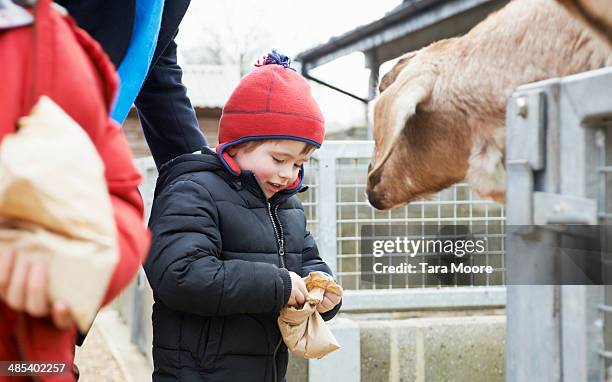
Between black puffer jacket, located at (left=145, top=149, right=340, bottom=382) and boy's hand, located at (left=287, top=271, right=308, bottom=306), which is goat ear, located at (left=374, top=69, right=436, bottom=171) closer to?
black puffer jacket, located at (left=145, top=149, right=340, bottom=382)

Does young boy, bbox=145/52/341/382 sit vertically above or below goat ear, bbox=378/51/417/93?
below

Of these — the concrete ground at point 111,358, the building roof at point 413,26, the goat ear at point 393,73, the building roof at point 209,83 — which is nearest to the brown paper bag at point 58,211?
the goat ear at point 393,73

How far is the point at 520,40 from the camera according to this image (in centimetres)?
136

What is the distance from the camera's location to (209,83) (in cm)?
975

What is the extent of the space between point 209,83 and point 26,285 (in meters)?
9.38

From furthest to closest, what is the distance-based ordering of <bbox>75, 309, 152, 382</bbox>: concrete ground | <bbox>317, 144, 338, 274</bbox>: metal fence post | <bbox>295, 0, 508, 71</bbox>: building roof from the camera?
<bbox>75, 309, 152, 382</bbox>: concrete ground
<bbox>317, 144, 338, 274</bbox>: metal fence post
<bbox>295, 0, 508, 71</bbox>: building roof

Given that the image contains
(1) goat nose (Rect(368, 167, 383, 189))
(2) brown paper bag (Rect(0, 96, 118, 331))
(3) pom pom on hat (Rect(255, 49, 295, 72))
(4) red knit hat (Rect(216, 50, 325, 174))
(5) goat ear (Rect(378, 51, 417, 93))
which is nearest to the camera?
A: (2) brown paper bag (Rect(0, 96, 118, 331))

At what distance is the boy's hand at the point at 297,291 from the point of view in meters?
1.17

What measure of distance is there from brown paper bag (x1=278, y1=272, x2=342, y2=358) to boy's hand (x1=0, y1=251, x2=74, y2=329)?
648 mm

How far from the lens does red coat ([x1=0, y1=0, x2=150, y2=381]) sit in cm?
63

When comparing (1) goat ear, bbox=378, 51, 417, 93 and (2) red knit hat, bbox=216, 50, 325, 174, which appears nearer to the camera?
(2) red knit hat, bbox=216, 50, 325, 174

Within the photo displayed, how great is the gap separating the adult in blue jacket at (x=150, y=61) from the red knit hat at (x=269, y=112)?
16 centimetres

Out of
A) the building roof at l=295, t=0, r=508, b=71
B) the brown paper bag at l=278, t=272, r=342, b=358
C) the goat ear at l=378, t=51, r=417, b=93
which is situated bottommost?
the brown paper bag at l=278, t=272, r=342, b=358

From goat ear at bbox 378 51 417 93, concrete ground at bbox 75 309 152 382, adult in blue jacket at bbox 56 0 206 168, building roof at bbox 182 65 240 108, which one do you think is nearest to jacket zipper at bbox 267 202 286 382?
adult in blue jacket at bbox 56 0 206 168
